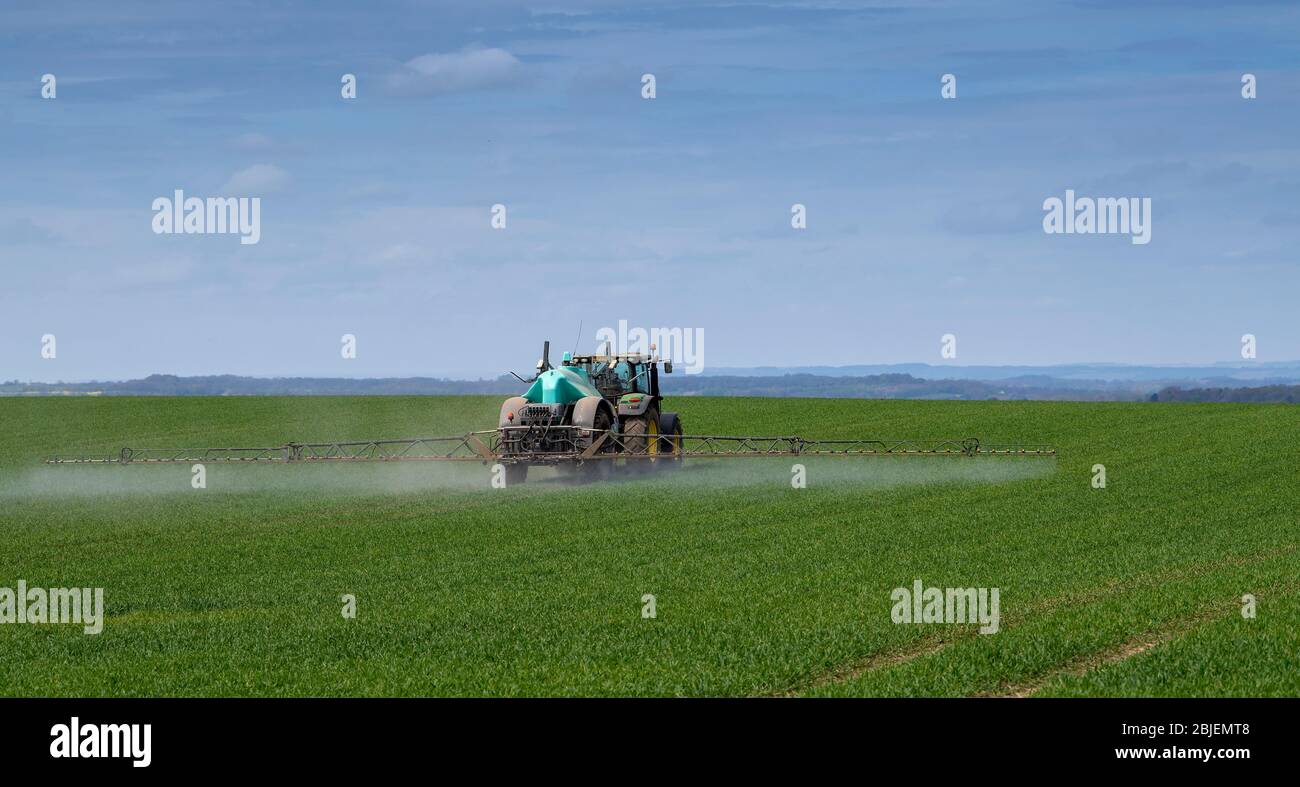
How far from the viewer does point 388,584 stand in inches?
838

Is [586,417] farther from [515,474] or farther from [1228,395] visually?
[1228,395]

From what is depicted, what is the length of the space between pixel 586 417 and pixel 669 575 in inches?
530

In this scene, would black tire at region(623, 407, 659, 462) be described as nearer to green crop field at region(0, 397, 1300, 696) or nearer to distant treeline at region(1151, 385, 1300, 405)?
green crop field at region(0, 397, 1300, 696)

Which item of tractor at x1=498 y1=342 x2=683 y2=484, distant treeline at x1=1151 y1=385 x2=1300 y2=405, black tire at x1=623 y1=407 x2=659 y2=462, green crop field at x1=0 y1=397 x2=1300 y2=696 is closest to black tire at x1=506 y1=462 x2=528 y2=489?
tractor at x1=498 y1=342 x2=683 y2=484

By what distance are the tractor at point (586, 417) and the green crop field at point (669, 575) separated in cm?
107

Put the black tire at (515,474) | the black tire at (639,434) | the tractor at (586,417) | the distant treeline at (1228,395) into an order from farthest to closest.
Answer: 1. the distant treeline at (1228,395)
2. the black tire at (639,434)
3. the black tire at (515,474)
4. the tractor at (586,417)

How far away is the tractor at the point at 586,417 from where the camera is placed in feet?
114

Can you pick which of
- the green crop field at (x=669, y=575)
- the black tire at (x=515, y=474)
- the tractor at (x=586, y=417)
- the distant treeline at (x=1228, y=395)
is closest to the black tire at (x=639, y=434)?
the tractor at (x=586, y=417)

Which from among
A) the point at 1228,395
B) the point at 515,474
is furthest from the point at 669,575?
the point at 1228,395

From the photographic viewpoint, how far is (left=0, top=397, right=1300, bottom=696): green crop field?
14297 millimetres

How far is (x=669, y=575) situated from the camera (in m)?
21.6

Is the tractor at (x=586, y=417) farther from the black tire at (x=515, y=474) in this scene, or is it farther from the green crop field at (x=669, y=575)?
the green crop field at (x=669, y=575)

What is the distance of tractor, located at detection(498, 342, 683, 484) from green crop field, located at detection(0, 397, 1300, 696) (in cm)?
107
